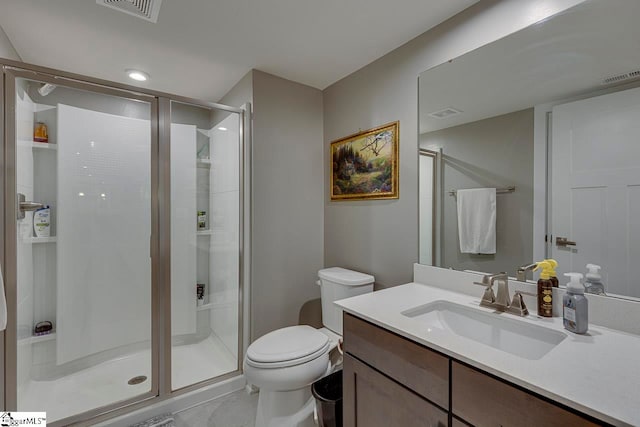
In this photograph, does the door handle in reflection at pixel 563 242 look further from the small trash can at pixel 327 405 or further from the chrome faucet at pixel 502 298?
the small trash can at pixel 327 405

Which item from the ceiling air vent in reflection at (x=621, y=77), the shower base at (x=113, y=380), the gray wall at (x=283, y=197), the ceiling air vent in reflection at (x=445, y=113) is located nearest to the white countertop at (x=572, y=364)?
the ceiling air vent in reflection at (x=621, y=77)

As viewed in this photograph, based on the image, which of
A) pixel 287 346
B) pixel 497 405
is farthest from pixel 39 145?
pixel 497 405

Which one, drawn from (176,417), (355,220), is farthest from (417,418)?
(176,417)

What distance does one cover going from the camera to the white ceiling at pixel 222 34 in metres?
1.42

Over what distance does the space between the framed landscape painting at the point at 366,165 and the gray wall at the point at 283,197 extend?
230 mm

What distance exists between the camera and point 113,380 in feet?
6.20

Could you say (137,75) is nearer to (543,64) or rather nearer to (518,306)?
(543,64)

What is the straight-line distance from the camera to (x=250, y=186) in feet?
6.72

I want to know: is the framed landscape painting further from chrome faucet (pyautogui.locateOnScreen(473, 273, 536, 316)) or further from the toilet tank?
chrome faucet (pyautogui.locateOnScreen(473, 273, 536, 316))

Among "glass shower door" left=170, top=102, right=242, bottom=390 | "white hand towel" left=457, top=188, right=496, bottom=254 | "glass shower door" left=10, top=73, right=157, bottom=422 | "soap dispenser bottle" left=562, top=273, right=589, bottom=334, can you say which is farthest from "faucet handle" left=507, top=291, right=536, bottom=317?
"glass shower door" left=10, top=73, right=157, bottom=422

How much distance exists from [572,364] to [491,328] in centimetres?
38

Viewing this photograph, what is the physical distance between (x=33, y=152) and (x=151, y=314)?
3.83 feet

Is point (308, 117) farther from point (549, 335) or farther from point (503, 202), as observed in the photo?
point (549, 335)

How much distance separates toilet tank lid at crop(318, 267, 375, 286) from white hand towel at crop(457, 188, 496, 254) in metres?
0.62
